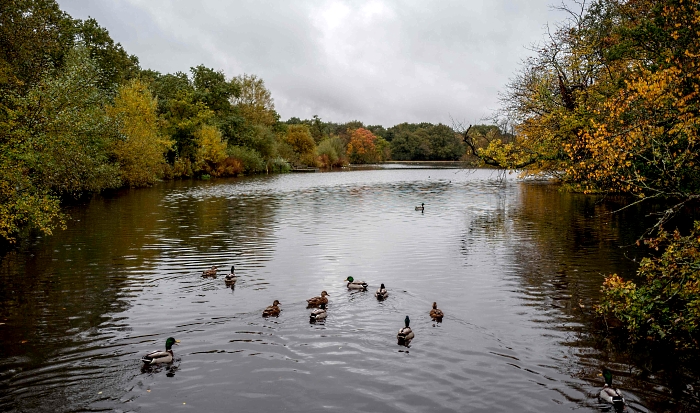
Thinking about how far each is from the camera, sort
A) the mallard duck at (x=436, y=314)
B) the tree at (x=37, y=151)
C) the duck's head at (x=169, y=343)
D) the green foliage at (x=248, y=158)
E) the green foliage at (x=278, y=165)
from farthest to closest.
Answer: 1. the green foliage at (x=278, y=165)
2. the green foliage at (x=248, y=158)
3. the tree at (x=37, y=151)
4. the mallard duck at (x=436, y=314)
5. the duck's head at (x=169, y=343)

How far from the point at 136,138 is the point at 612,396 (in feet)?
213

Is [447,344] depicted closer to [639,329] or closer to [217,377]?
[639,329]

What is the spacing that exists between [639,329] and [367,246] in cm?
1680

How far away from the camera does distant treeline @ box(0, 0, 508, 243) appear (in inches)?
902

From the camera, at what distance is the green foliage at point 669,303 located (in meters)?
13.2

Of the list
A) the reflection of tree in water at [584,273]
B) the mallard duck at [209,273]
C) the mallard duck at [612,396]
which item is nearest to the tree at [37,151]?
the mallard duck at [209,273]


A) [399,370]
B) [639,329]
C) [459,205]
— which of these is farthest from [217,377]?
[459,205]

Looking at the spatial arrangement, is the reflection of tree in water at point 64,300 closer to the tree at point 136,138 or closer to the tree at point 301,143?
the tree at point 136,138

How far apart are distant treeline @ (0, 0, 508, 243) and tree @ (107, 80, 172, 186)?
0.17 metres

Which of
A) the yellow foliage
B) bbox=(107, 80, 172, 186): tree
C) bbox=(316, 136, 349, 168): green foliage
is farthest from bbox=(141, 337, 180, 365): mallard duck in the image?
bbox=(316, 136, 349, 168): green foliage

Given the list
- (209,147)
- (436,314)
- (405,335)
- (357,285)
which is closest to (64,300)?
(357,285)

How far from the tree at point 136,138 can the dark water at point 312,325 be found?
1232 inches

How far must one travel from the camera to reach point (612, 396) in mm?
10805

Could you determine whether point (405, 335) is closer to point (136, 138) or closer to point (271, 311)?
point (271, 311)
